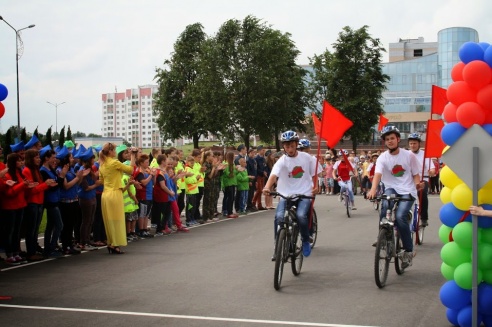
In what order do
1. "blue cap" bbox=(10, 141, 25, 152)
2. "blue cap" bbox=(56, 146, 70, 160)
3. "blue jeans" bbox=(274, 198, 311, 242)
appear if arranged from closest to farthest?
"blue jeans" bbox=(274, 198, 311, 242), "blue cap" bbox=(10, 141, 25, 152), "blue cap" bbox=(56, 146, 70, 160)

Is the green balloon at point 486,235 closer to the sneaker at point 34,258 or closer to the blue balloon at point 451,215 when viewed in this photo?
the blue balloon at point 451,215

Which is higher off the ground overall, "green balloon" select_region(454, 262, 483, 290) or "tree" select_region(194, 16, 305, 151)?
"tree" select_region(194, 16, 305, 151)

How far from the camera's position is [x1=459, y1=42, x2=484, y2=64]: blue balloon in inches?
272

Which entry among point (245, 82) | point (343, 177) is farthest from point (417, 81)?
point (343, 177)

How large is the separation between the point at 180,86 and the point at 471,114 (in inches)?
2585

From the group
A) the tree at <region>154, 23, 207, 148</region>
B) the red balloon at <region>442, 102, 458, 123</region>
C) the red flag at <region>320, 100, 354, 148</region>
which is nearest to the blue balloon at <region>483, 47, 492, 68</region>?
the red balloon at <region>442, 102, 458, 123</region>

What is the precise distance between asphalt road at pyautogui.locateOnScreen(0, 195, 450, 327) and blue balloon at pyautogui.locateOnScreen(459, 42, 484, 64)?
2.78 m

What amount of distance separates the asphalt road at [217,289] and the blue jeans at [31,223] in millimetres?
534

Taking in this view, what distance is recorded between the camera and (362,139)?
65.1m

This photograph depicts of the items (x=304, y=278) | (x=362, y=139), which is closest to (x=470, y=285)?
(x=304, y=278)

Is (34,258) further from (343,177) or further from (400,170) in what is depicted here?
(343,177)

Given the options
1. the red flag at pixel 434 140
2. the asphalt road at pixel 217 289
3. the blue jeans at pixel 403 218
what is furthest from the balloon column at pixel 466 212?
the red flag at pixel 434 140

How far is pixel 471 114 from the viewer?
268 inches

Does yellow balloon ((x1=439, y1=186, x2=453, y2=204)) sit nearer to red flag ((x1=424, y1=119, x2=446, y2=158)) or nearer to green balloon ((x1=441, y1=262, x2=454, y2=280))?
green balloon ((x1=441, y1=262, x2=454, y2=280))
